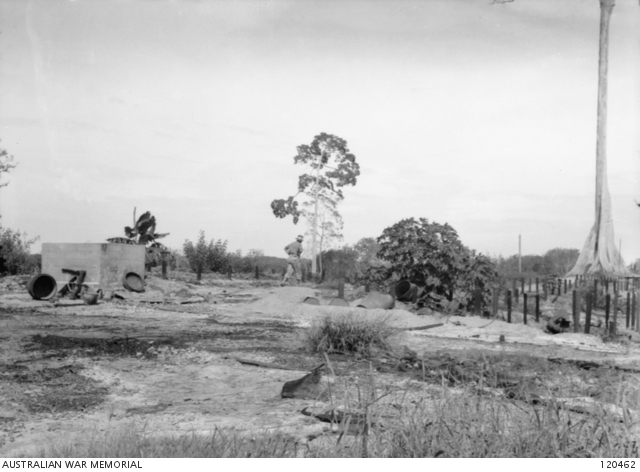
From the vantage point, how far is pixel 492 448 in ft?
10.3

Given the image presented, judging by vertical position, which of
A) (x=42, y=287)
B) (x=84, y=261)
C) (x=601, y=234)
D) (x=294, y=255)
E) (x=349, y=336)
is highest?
(x=601, y=234)

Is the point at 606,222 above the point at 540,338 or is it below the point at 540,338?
above

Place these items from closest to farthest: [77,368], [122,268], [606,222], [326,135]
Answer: [77,368]
[606,222]
[122,268]
[326,135]

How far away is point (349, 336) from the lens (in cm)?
712

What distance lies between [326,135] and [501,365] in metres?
13.4

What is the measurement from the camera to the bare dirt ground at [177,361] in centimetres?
429

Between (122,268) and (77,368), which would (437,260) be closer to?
(122,268)

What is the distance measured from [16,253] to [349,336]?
17273 millimetres

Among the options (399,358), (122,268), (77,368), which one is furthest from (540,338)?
(122,268)

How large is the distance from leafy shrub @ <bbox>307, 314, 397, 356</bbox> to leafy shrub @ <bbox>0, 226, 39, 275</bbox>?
1602cm
